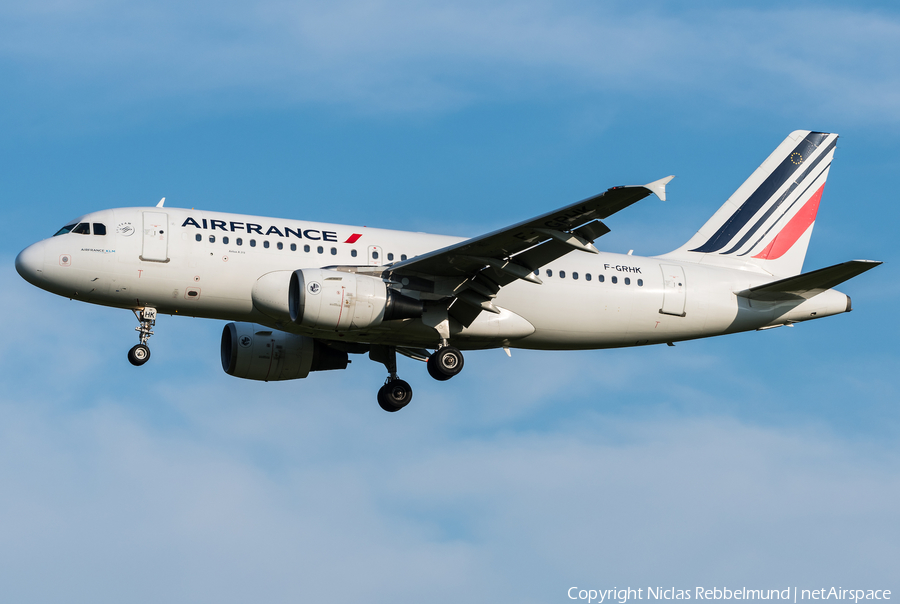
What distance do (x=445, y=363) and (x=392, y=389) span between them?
11.6 ft

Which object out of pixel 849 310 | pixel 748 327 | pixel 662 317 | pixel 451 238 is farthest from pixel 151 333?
pixel 849 310

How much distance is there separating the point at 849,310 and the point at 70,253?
22020mm

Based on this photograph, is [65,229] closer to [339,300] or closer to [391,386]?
[339,300]

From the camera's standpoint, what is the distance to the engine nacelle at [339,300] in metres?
27.4

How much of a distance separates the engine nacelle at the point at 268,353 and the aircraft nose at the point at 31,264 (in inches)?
261

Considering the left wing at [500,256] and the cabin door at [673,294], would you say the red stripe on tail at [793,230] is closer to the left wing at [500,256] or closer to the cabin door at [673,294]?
the cabin door at [673,294]

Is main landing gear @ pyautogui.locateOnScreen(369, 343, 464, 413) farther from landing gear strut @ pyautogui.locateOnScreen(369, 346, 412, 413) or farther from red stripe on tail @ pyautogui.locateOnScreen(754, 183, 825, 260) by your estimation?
red stripe on tail @ pyautogui.locateOnScreen(754, 183, 825, 260)

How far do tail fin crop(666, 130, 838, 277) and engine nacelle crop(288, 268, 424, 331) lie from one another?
10520mm

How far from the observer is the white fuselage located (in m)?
28.3

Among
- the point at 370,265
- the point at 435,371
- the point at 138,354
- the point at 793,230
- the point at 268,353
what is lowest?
the point at 435,371

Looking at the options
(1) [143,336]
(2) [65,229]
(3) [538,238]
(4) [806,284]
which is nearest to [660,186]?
(3) [538,238]

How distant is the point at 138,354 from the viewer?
28734mm

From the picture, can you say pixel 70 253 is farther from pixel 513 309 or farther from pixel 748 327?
pixel 748 327

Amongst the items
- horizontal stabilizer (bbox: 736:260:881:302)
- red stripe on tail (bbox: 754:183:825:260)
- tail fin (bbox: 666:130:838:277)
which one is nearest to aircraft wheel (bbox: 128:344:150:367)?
tail fin (bbox: 666:130:838:277)
